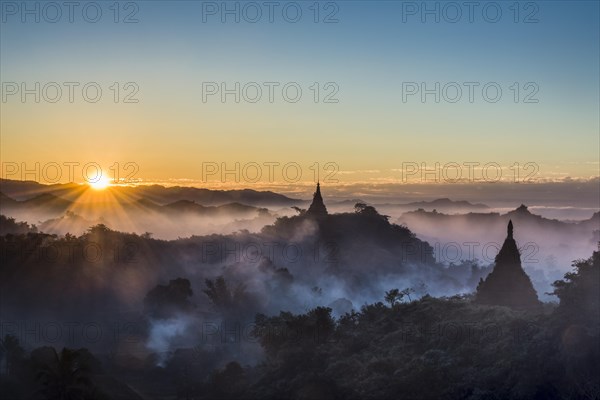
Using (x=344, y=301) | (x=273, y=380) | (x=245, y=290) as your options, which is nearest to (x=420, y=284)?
(x=344, y=301)

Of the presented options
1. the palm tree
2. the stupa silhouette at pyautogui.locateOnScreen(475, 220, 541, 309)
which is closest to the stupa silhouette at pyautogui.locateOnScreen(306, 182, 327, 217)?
the stupa silhouette at pyautogui.locateOnScreen(475, 220, 541, 309)

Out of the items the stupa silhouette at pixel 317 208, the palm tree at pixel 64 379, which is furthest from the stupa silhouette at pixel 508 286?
the stupa silhouette at pixel 317 208

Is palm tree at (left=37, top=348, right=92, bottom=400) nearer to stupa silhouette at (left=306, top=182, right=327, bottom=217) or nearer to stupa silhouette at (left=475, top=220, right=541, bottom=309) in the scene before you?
stupa silhouette at (left=475, top=220, right=541, bottom=309)

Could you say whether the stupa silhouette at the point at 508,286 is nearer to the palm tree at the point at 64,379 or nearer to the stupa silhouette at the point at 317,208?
the palm tree at the point at 64,379

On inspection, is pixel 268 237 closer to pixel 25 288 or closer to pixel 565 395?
pixel 25 288

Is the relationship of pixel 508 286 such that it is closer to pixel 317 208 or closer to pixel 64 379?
pixel 64 379

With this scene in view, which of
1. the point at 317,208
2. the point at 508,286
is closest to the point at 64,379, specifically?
the point at 508,286

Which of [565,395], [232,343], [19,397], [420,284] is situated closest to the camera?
[565,395]

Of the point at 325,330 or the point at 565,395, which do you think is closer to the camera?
the point at 565,395
